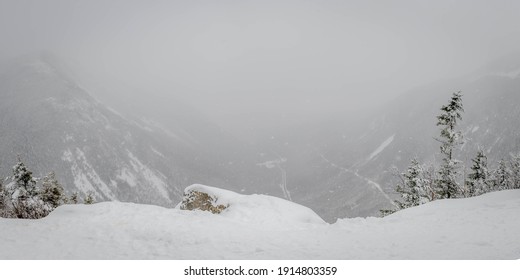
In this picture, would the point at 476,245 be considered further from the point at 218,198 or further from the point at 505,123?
the point at 505,123

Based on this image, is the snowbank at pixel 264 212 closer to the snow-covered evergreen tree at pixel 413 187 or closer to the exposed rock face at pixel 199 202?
the exposed rock face at pixel 199 202

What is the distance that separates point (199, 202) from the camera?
94.3ft

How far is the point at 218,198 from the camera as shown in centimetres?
2817

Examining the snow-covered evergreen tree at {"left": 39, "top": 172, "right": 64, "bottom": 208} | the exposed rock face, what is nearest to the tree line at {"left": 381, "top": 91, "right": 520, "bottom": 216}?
the exposed rock face

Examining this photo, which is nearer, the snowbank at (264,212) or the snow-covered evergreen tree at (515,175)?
the snowbank at (264,212)

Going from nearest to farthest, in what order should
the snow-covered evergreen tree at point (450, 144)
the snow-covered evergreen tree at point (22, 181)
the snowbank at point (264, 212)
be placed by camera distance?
the snowbank at point (264, 212) → the snow-covered evergreen tree at point (450, 144) → the snow-covered evergreen tree at point (22, 181)

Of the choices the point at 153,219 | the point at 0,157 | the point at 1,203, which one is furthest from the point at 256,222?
the point at 0,157

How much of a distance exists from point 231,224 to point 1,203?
26068mm

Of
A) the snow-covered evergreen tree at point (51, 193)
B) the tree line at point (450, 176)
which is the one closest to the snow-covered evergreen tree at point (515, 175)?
the tree line at point (450, 176)

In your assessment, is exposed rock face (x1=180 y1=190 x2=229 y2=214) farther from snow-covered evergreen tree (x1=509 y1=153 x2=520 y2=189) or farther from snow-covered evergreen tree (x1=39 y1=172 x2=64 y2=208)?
snow-covered evergreen tree (x1=509 y1=153 x2=520 y2=189)

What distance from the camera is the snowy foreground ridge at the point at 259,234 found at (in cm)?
1508

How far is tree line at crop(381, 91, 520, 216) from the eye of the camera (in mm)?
38656

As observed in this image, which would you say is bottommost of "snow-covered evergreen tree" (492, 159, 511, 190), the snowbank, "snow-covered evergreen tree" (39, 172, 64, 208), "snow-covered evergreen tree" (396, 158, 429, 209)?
"snow-covered evergreen tree" (39, 172, 64, 208)

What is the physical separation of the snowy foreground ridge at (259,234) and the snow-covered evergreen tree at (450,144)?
16.3 metres
